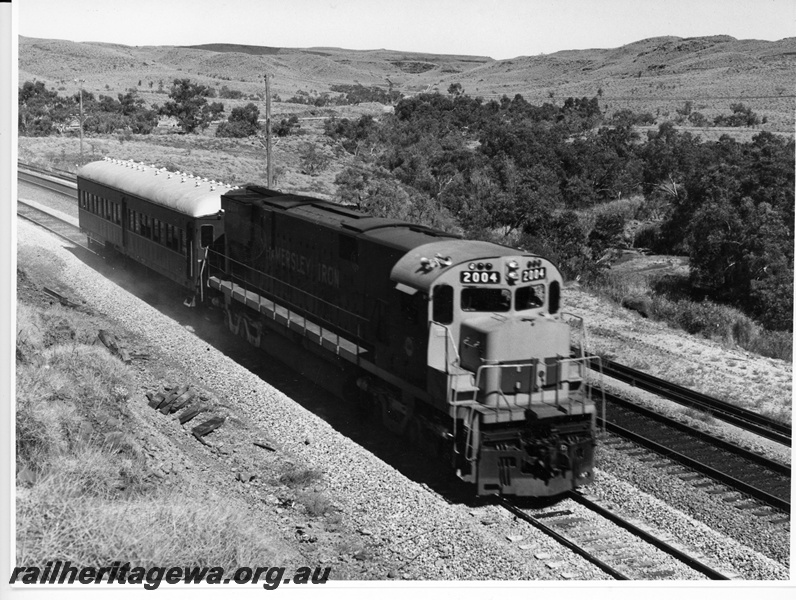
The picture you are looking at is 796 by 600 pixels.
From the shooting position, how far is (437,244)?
1358 cm

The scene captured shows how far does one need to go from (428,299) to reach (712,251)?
1834 cm

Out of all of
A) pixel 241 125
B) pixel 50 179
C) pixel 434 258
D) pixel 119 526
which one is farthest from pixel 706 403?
pixel 241 125

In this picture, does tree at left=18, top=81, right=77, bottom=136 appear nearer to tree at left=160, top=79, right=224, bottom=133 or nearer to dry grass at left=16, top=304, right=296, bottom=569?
tree at left=160, top=79, right=224, bottom=133

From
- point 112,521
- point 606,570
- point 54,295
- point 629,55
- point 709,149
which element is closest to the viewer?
point 112,521

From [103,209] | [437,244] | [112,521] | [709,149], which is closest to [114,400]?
[112,521]

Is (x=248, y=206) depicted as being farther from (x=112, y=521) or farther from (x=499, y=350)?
(x=112, y=521)

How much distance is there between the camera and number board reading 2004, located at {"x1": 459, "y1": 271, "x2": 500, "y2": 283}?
12.5 meters

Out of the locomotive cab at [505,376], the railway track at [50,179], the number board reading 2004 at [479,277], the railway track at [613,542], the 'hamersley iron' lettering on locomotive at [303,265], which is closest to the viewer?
the railway track at [613,542]

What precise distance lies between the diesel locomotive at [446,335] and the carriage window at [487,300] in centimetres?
1

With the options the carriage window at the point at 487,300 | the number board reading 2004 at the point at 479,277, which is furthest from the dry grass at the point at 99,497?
the number board reading 2004 at the point at 479,277

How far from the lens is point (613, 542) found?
37.3 ft

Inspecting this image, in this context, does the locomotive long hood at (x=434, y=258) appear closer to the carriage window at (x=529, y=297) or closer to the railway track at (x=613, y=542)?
the carriage window at (x=529, y=297)

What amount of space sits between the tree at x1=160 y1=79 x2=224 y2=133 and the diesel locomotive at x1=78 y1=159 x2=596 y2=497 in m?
51.8

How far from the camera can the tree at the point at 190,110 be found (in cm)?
6762
